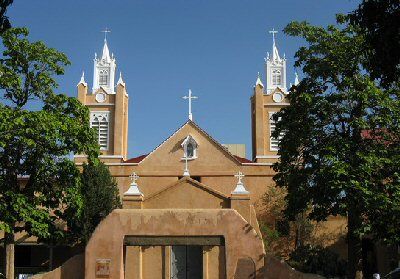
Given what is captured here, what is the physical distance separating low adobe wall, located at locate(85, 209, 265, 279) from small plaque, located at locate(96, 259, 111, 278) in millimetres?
95

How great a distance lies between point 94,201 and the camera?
2941 centimetres

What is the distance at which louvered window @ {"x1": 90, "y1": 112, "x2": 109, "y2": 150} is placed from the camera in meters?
41.3

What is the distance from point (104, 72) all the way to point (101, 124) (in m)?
5.24

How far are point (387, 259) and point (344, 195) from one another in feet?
49.9

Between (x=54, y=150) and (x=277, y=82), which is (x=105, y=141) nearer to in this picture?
(x=277, y=82)

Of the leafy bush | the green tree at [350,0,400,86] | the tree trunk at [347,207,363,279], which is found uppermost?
the green tree at [350,0,400,86]

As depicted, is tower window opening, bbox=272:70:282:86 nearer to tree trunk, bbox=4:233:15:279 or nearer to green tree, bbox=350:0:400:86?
tree trunk, bbox=4:233:15:279

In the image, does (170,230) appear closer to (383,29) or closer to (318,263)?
(383,29)

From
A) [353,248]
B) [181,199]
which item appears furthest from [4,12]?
[181,199]

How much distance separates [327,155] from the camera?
16.8 m

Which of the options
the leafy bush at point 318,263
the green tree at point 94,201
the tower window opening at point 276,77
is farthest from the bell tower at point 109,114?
the leafy bush at point 318,263

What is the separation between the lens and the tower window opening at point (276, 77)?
144 ft

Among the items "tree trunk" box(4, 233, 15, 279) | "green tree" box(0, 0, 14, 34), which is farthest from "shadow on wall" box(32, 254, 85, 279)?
"green tree" box(0, 0, 14, 34)

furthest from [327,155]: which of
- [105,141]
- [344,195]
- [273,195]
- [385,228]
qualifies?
[105,141]
